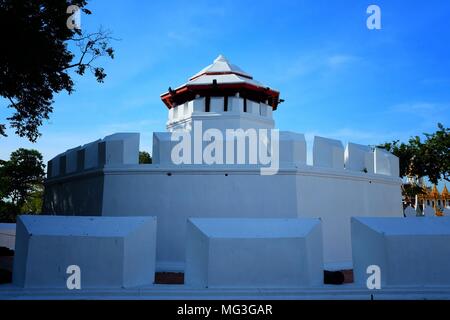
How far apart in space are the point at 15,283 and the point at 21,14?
281 inches

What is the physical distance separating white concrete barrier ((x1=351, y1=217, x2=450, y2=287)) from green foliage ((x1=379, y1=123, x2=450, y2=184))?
31.4m

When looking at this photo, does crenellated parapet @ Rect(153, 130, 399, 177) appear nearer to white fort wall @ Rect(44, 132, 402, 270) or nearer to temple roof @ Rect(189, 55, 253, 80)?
white fort wall @ Rect(44, 132, 402, 270)

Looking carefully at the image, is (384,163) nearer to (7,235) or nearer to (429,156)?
(7,235)

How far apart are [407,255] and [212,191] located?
16.0 ft

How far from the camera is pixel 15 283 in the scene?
527 cm

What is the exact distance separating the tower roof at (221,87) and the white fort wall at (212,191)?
17.2ft

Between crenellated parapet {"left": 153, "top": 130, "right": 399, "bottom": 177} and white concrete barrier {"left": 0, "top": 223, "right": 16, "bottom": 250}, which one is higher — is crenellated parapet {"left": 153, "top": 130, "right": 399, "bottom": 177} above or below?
above

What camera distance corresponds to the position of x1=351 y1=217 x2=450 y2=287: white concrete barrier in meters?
5.36

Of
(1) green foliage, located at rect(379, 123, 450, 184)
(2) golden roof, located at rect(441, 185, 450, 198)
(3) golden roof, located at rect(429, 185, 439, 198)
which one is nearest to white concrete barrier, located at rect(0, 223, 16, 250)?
(1) green foliage, located at rect(379, 123, 450, 184)

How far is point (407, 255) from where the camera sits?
539 centimetres

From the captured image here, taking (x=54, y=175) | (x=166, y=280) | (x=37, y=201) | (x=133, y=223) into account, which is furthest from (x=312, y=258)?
(x=37, y=201)

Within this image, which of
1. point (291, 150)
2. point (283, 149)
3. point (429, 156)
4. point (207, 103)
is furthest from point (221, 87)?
point (429, 156)
